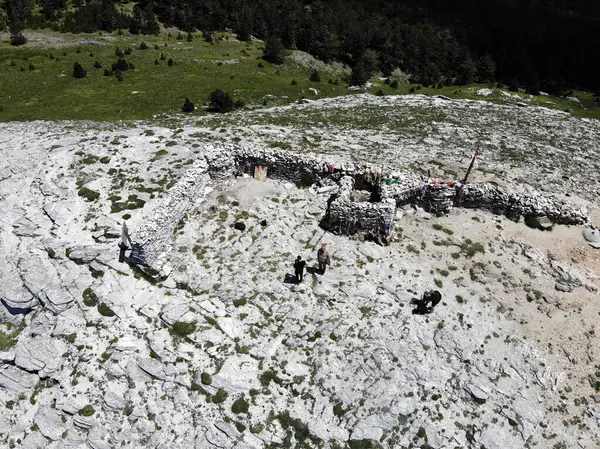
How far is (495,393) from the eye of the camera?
61.8 feet

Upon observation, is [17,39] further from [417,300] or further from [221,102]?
[417,300]

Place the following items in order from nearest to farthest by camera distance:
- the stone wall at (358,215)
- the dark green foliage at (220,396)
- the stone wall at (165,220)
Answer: the dark green foliage at (220,396)
the stone wall at (165,220)
the stone wall at (358,215)

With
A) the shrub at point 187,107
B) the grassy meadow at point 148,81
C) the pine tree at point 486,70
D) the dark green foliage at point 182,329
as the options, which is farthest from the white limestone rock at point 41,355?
the pine tree at point 486,70

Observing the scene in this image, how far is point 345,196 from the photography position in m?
25.6

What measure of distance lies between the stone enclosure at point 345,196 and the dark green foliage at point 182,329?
3.49 m

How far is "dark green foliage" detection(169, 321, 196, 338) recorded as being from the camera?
1969 centimetres

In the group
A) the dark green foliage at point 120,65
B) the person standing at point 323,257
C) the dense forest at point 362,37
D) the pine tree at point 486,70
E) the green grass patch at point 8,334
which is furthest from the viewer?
the dense forest at point 362,37

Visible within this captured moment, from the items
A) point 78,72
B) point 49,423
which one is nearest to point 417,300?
point 49,423

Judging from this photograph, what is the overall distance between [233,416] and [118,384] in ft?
19.3

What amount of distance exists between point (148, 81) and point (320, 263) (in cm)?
5487

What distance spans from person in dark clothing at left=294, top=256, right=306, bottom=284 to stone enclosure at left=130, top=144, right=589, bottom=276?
4867 millimetres

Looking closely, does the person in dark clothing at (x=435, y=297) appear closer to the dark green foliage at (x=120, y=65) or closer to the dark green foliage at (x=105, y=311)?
the dark green foliage at (x=105, y=311)

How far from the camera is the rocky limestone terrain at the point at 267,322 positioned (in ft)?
58.3

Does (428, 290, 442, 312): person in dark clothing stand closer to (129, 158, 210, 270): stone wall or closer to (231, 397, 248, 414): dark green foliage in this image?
(231, 397, 248, 414): dark green foliage
